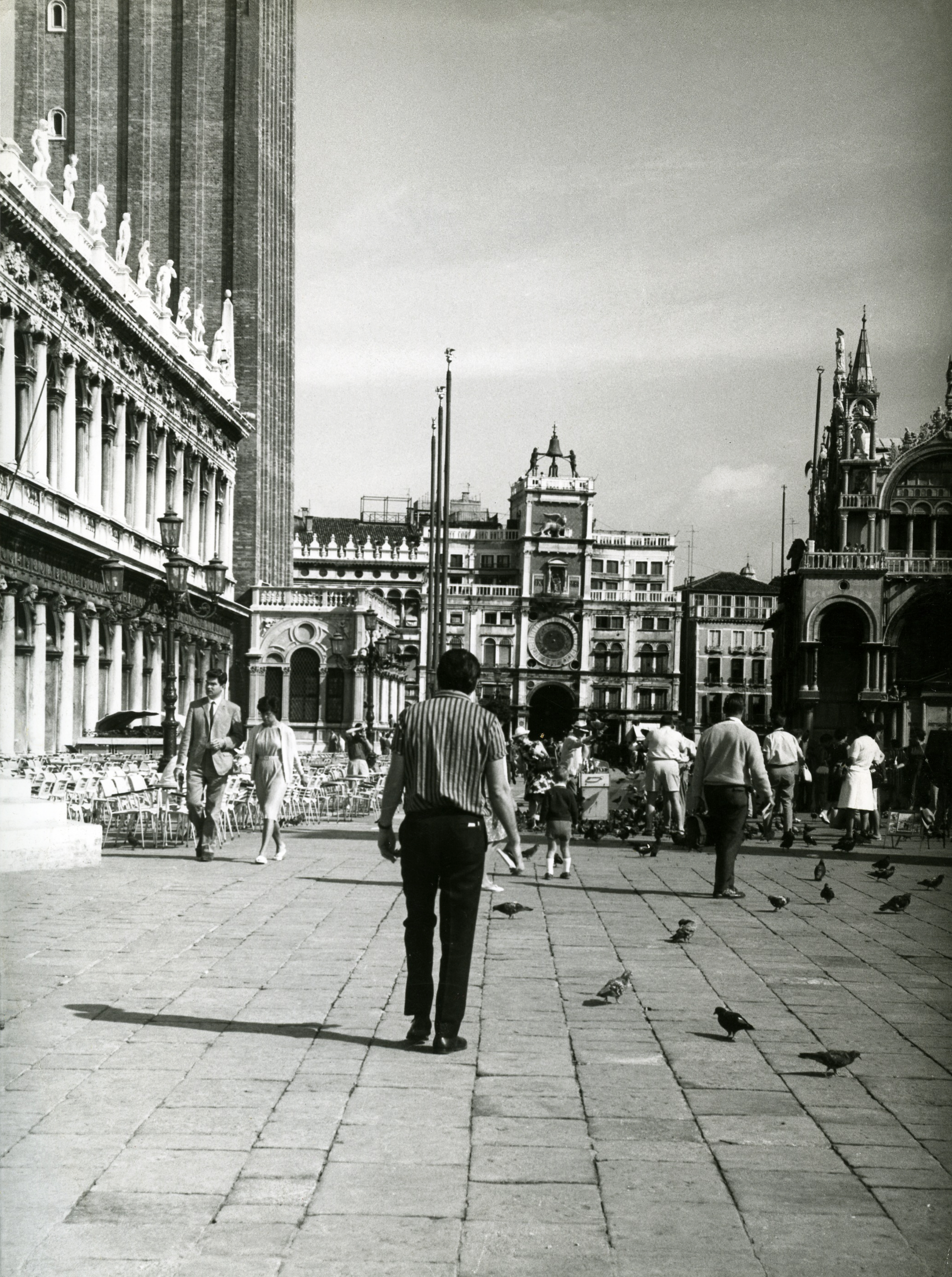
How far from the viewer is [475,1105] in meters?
5.85

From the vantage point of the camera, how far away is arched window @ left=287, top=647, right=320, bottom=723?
58.0 metres

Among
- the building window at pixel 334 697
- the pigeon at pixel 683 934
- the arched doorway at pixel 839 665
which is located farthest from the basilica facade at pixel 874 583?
the pigeon at pixel 683 934

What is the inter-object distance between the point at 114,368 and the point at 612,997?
33.6 m

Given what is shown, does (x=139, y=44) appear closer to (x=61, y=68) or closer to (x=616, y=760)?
(x=61, y=68)

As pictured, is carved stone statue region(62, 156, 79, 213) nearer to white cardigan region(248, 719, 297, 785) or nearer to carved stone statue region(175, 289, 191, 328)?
carved stone statue region(175, 289, 191, 328)

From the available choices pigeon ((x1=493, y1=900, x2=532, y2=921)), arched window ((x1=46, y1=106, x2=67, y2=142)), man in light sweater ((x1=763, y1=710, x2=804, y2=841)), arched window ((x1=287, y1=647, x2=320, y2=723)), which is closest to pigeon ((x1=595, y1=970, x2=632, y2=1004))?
pigeon ((x1=493, y1=900, x2=532, y2=921))

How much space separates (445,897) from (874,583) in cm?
4742

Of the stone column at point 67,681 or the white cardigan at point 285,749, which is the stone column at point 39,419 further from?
the white cardigan at point 285,749

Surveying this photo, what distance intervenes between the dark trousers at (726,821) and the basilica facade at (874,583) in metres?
38.7

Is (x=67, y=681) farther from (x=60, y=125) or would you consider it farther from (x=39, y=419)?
(x=60, y=125)

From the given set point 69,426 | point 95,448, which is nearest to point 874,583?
point 95,448

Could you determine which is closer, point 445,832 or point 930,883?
point 445,832

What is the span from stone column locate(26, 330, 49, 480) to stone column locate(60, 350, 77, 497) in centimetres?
93

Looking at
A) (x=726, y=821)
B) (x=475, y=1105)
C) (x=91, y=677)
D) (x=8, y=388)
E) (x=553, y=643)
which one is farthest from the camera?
(x=553, y=643)
